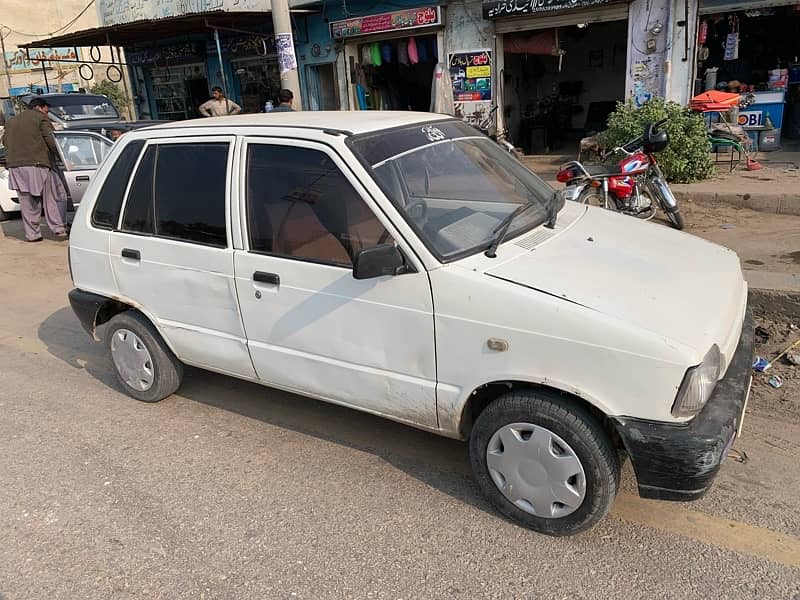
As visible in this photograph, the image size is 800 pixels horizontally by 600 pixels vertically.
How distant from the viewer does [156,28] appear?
51.3ft

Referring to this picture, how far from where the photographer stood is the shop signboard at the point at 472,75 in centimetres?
1345

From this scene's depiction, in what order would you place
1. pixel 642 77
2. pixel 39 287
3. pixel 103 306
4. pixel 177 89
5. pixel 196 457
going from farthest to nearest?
1. pixel 177 89
2. pixel 642 77
3. pixel 39 287
4. pixel 103 306
5. pixel 196 457

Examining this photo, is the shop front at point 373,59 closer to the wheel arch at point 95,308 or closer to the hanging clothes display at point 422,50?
the hanging clothes display at point 422,50

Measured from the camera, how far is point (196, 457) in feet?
12.0

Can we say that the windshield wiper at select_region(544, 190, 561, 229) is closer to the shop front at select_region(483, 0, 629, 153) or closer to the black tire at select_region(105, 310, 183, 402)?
the black tire at select_region(105, 310, 183, 402)

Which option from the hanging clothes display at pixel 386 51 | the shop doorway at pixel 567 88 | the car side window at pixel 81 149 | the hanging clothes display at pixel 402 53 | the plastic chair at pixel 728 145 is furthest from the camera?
the shop doorway at pixel 567 88

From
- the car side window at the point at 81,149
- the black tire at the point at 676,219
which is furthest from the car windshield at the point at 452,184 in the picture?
the car side window at the point at 81,149

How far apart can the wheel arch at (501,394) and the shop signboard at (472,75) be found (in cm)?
1172

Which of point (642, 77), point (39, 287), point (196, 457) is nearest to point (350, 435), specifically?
point (196, 457)

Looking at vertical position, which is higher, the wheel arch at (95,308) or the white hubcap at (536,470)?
the wheel arch at (95,308)

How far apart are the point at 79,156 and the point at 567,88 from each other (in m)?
12.7

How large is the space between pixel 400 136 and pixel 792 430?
2.71 metres

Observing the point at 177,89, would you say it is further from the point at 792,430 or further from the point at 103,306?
the point at 792,430

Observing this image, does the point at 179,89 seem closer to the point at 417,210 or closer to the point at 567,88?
the point at 567,88
